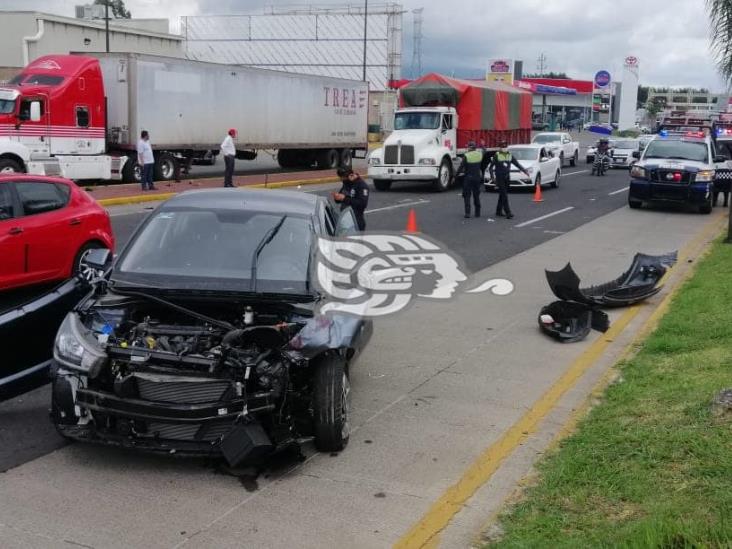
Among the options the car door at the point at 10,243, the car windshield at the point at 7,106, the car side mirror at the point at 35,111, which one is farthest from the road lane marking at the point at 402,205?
the car door at the point at 10,243

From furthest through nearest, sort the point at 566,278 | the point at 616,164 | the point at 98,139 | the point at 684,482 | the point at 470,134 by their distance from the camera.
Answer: the point at 616,164 < the point at 470,134 < the point at 98,139 < the point at 566,278 < the point at 684,482

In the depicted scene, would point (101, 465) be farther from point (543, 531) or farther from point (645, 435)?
point (645, 435)

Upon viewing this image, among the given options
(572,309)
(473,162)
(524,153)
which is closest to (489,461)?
(572,309)

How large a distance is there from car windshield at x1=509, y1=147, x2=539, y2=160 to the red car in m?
19.8

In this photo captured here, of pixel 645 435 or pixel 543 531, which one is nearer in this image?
pixel 543 531

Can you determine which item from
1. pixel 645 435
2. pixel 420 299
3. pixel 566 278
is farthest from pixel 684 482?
pixel 420 299

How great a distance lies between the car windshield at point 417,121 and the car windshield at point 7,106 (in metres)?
12.0

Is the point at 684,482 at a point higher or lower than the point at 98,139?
lower

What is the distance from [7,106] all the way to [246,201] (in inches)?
707

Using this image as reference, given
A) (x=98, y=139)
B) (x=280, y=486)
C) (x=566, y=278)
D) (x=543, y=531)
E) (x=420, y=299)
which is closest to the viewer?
(x=543, y=531)

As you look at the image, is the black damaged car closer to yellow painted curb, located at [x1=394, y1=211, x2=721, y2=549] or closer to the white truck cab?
yellow painted curb, located at [x1=394, y1=211, x2=721, y2=549]

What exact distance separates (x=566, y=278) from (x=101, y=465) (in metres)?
5.64

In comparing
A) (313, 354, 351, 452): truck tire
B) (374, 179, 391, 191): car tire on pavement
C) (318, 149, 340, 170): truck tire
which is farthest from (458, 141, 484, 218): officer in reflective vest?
(318, 149, 340, 170): truck tire

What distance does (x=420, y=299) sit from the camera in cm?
1100
